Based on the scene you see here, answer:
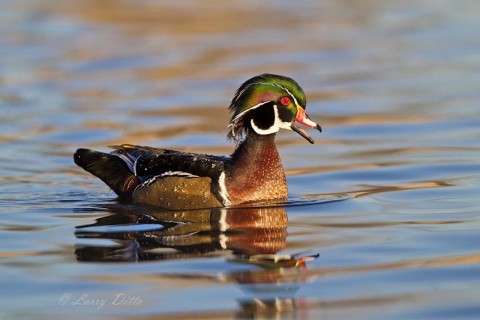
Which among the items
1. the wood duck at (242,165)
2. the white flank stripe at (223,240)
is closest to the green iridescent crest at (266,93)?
the wood duck at (242,165)

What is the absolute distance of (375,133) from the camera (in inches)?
571

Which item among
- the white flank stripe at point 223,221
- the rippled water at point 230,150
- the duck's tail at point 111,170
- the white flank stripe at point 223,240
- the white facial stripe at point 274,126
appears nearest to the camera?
the rippled water at point 230,150

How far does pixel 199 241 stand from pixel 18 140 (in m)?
5.82

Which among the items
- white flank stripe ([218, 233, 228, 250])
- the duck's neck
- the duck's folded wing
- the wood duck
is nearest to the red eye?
the wood duck

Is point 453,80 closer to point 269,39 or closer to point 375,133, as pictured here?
point 375,133

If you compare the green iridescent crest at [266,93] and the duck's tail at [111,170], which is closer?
the green iridescent crest at [266,93]

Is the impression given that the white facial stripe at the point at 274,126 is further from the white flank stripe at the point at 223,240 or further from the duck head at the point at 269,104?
the white flank stripe at the point at 223,240

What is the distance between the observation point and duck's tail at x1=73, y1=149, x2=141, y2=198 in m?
11.5

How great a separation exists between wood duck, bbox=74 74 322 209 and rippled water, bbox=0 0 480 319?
189 mm

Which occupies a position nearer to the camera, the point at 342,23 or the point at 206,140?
the point at 206,140

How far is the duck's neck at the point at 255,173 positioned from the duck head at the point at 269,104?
0.45ft

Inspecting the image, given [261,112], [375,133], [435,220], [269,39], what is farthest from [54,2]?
[435,220]

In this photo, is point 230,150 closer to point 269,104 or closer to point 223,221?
point 269,104

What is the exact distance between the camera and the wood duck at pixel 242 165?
36.0ft
